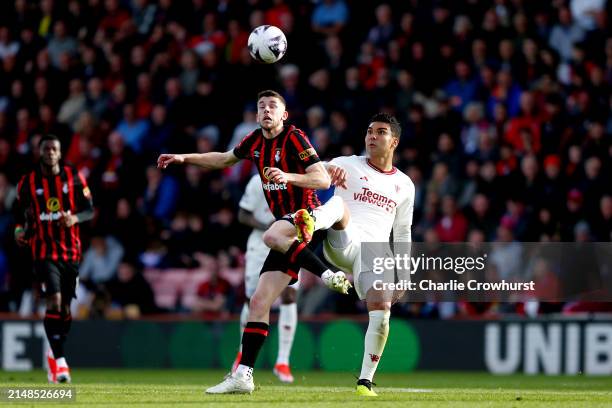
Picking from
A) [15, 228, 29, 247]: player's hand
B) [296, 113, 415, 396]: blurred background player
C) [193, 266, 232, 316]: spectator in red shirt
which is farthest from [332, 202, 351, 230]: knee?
[193, 266, 232, 316]: spectator in red shirt

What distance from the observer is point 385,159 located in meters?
9.87

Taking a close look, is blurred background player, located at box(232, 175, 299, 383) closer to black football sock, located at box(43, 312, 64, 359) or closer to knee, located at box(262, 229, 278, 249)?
black football sock, located at box(43, 312, 64, 359)

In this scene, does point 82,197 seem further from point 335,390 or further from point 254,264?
point 335,390

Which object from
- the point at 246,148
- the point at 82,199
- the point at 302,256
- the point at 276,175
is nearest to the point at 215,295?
the point at 82,199

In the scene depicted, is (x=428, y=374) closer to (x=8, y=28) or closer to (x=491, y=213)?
(x=491, y=213)

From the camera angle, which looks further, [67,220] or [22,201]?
[22,201]

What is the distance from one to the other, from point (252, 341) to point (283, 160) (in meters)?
1.46

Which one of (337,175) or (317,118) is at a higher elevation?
(317,118)

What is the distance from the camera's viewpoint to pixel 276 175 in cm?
902

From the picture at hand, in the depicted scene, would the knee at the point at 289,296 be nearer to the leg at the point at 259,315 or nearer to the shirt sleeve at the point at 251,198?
the shirt sleeve at the point at 251,198

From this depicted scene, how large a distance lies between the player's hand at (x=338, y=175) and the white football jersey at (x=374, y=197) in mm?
163

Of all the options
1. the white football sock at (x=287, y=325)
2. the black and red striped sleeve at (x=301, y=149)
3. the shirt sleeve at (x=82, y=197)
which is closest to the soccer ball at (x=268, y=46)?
the black and red striped sleeve at (x=301, y=149)

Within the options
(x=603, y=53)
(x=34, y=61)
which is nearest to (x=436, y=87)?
(x=603, y=53)

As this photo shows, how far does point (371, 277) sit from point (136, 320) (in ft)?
22.3
